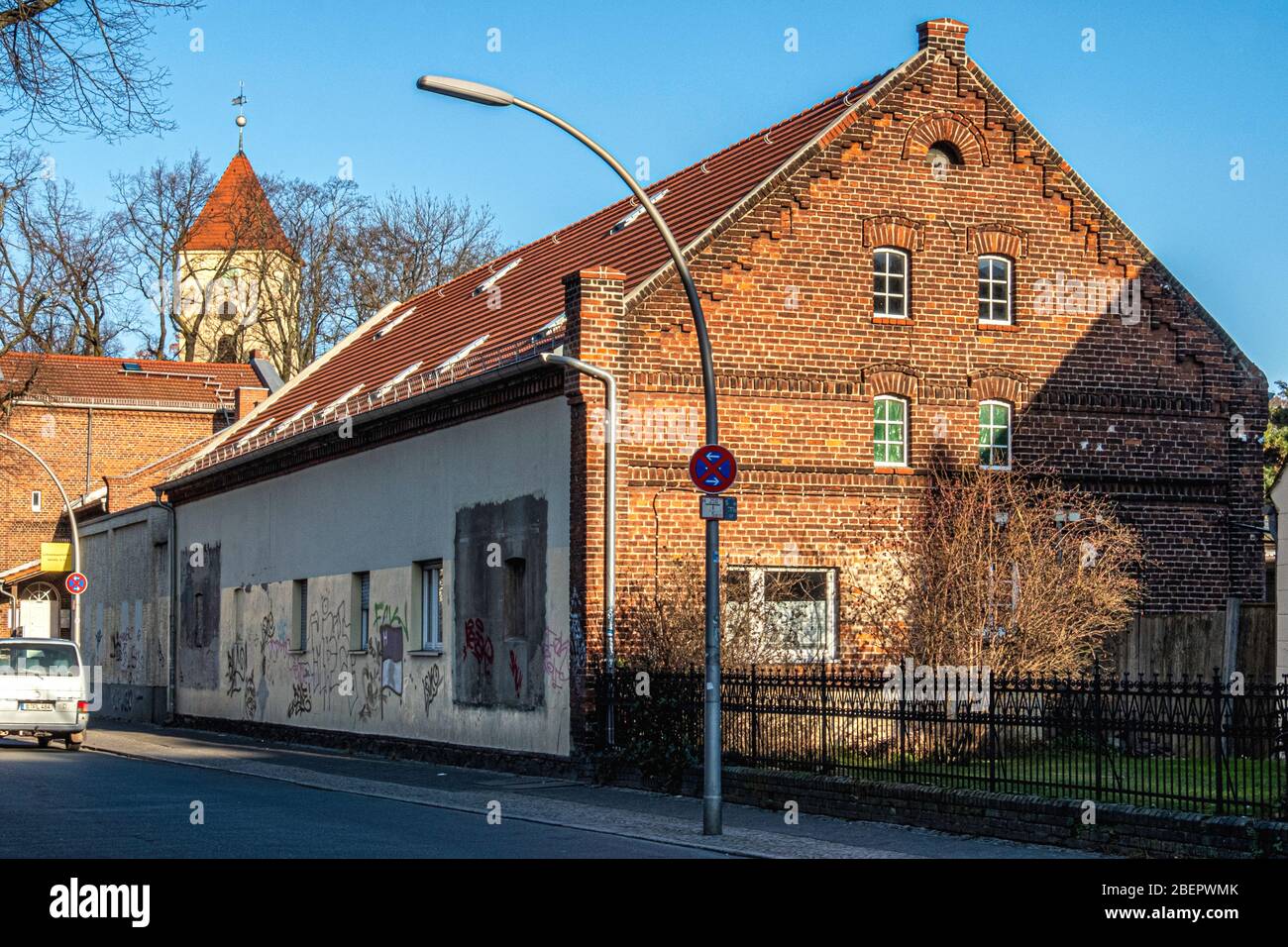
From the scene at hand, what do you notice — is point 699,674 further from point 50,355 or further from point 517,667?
point 50,355

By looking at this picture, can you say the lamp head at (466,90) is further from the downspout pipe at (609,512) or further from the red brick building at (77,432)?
the red brick building at (77,432)

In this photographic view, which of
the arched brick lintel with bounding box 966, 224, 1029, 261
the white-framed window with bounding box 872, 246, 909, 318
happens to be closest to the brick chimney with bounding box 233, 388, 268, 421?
the white-framed window with bounding box 872, 246, 909, 318

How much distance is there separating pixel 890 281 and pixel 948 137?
221cm

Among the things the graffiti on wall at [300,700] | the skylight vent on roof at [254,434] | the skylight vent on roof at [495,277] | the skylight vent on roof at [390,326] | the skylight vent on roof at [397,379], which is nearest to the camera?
the skylight vent on roof at [397,379]

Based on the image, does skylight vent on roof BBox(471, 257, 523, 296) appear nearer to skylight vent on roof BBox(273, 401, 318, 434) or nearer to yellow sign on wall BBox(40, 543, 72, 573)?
skylight vent on roof BBox(273, 401, 318, 434)

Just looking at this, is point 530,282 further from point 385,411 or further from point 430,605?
point 430,605

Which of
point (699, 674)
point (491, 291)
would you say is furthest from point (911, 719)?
point (491, 291)

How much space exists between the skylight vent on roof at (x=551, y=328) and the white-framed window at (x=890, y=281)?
4251 millimetres

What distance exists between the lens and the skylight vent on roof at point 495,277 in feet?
106

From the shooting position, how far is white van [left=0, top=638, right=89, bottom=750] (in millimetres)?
29391

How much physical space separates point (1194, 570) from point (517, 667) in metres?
9.75

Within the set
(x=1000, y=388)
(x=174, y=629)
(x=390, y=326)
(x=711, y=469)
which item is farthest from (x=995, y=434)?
(x=174, y=629)

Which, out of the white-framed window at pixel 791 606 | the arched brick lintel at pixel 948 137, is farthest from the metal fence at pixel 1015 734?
the arched brick lintel at pixel 948 137

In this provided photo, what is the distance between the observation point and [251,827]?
616 inches
